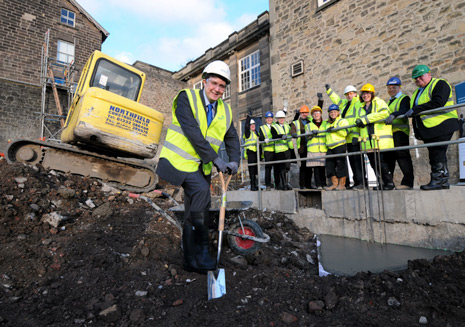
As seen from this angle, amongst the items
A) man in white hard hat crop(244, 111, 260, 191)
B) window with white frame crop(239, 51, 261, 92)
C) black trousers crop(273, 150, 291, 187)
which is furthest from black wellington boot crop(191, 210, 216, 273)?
window with white frame crop(239, 51, 261, 92)

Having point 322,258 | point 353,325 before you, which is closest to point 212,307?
point 353,325

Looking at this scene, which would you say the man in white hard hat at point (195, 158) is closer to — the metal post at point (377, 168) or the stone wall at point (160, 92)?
the metal post at point (377, 168)

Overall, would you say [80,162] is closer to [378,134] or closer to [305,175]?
[305,175]

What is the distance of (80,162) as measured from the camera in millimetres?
7055

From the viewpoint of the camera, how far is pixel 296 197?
5.73 meters

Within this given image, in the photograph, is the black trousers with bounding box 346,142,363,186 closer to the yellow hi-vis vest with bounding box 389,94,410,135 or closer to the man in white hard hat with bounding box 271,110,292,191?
the yellow hi-vis vest with bounding box 389,94,410,135

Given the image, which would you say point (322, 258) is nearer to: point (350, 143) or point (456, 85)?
point (350, 143)

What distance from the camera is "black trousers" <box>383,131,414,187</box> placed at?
4535 mm

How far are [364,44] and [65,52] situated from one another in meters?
18.4

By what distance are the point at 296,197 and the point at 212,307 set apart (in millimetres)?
3803

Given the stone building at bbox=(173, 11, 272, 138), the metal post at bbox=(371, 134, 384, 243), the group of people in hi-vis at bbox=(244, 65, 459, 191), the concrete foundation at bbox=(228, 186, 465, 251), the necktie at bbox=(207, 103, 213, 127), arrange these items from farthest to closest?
the stone building at bbox=(173, 11, 272, 138) < the metal post at bbox=(371, 134, 384, 243) < the group of people in hi-vis at bbox=(244, 65, 459, 191) < the concrete foundation at bbox=(228, 186, 465, 251) < the necktie at bbox=(207, 103, 213, 127)

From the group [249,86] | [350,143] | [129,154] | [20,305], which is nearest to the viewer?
[20,305]

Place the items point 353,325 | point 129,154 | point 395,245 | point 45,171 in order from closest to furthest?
1. point 353,325
2. point 395,245
3. point 45,171
4. point 129,154

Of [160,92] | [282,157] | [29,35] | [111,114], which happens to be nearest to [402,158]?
[282,157]
